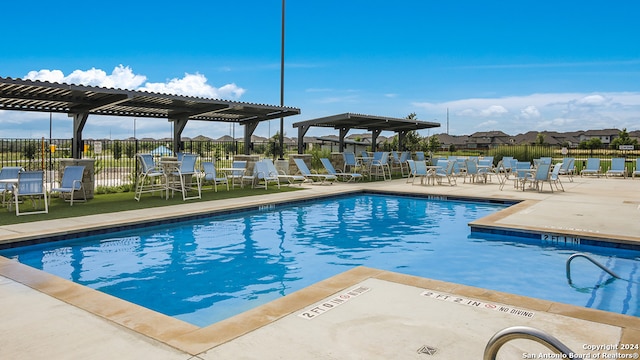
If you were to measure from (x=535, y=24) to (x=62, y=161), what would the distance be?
21.3m

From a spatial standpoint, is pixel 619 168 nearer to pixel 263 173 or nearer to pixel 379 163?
pixel 379 163

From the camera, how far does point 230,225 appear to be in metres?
8.47

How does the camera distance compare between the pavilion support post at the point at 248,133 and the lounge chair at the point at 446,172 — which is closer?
the pavilion support post at the point at 248,133

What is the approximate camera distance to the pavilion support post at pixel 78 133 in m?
10.6

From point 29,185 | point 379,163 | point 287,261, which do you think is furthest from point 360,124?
point 287,261

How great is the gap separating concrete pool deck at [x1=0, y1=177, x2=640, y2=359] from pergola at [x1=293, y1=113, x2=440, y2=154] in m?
12.5

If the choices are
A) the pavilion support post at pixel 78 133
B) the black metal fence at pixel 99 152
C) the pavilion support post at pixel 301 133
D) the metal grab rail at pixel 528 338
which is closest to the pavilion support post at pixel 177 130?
the black metal fence at pixel 99 152

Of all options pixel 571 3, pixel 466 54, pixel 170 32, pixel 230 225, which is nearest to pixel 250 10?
pixel 170 32

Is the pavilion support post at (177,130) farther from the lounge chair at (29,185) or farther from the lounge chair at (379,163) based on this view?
the lounge chair at (379,163)

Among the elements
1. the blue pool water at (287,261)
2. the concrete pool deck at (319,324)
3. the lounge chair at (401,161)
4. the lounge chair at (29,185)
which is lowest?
the blue pool water at (287,261)

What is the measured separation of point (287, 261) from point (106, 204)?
5.53m

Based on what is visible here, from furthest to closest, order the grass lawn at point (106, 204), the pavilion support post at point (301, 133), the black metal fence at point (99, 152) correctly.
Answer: the pavilion support post at point (301, 133) < the black metal fence at point (99, 152) < the grass lawn at point (106, 204)

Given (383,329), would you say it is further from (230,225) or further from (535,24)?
(535,24)

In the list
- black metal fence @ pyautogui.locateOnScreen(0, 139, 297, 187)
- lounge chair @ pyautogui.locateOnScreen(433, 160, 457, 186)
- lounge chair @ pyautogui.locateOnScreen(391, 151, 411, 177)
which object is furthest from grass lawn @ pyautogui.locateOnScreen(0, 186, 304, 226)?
lounge chair @ pyautogui.locateOnScreen(391, 151, 411, 177)
